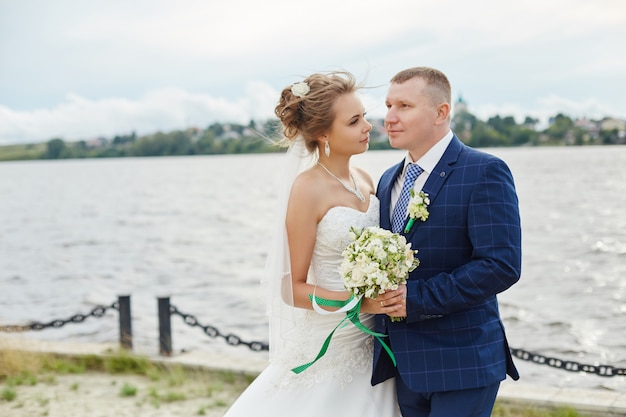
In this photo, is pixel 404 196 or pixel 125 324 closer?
pixel 404 196

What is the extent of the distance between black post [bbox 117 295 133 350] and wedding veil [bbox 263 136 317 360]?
13.8ft

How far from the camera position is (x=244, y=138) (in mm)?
82000

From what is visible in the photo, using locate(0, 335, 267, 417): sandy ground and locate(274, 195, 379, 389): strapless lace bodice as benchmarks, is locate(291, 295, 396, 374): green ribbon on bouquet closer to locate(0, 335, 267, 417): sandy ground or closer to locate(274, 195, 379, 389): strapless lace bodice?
locate(274, 195, 379, 389): strapless lace bodice

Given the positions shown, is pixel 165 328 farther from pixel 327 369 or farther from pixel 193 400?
pixel 327 369

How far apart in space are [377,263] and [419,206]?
40 cm

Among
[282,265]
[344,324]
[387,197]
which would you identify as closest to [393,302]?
[344,324]

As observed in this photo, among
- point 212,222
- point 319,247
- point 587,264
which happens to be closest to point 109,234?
point 212,222

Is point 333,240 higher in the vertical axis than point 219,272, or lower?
higher

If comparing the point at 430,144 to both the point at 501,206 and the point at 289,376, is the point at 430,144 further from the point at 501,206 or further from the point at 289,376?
the point at 289,376

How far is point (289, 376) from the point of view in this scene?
3.76 m

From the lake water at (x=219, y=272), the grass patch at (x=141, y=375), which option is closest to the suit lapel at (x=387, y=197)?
the lake water at (x=219, y=272)

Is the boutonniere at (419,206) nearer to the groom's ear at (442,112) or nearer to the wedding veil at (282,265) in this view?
the groom's ear at (442,112)

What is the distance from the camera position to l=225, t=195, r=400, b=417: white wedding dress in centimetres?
363

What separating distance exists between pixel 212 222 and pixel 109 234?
565cm
